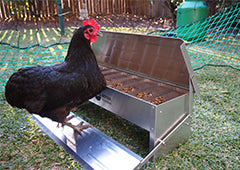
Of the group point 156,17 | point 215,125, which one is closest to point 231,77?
point 215,125

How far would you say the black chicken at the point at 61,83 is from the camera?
68.1 inches

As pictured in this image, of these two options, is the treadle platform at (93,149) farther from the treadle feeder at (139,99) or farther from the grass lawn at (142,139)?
the grass lawn at (142,139)

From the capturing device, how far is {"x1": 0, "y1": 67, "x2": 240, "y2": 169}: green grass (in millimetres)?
1805

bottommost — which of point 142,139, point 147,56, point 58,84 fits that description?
point 142,139

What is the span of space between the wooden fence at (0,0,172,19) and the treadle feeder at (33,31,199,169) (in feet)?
22.1

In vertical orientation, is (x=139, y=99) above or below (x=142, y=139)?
above

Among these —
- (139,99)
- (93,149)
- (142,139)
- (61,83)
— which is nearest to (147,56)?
(139,99)

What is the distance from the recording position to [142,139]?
84.1 inches

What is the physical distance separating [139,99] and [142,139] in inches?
24.3

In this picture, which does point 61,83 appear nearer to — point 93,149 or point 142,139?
point 93,149

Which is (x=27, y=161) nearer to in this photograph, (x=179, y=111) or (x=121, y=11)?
(x=179, y=111)

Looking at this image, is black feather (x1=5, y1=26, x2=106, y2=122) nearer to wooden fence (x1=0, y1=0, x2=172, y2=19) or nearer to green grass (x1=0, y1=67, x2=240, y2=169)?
green grass (x1=0, y1=67, x2=240, y2=169)

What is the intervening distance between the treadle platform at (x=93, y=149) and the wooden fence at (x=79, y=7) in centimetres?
739

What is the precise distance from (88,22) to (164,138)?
144cm
